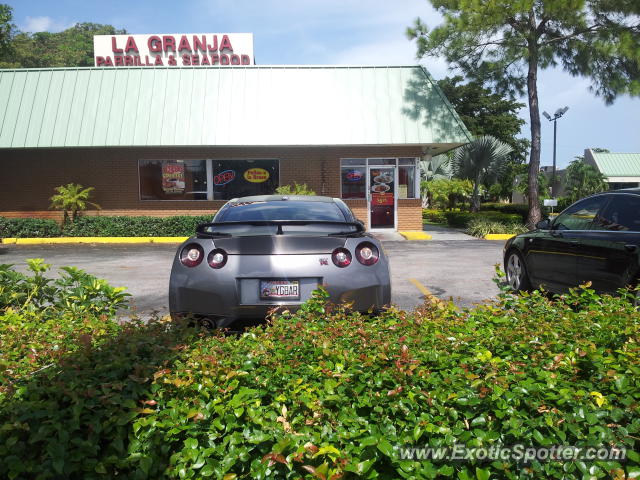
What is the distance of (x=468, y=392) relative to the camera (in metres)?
2.28

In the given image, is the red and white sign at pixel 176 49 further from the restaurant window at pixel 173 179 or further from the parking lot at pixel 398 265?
the parking lot at pixel 398 265

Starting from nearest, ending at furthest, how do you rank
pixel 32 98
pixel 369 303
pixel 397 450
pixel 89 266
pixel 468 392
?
pixel 397 450 → pixel 468 392 → pixel 369 303 → pixel 89 266 → pixel 32 98

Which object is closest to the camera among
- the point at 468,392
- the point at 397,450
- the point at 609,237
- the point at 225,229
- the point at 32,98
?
the point at 397,450

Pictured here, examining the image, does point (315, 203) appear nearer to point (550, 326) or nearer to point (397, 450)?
point (550, 326)

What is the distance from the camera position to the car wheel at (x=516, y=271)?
7.66 metres

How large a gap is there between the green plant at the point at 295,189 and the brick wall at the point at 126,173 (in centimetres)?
48

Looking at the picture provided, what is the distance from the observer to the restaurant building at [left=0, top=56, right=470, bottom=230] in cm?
1828

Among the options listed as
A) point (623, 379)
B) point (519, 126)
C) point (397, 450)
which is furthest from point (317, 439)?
point (519, 126)

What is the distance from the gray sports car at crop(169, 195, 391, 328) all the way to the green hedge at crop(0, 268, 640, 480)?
5.25ft

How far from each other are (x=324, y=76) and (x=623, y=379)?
60.4 ft

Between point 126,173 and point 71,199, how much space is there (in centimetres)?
234

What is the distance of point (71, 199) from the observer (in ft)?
60.0

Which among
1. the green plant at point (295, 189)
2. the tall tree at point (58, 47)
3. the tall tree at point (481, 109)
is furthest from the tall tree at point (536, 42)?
the tall tree at point (58, 47)

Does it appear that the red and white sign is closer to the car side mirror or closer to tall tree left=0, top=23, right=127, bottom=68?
the car side mirror
